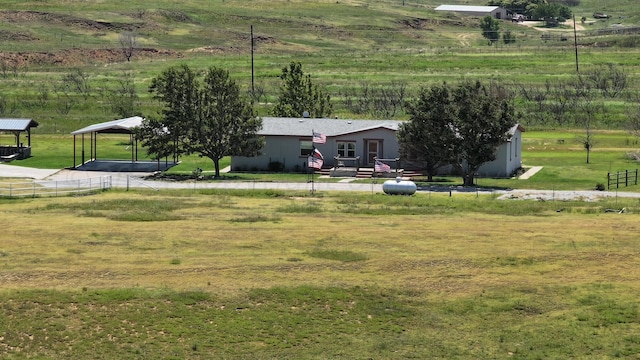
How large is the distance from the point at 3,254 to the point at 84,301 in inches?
357

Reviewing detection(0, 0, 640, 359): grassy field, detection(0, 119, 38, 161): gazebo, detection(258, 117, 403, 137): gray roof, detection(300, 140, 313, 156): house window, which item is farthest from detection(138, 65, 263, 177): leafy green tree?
detection(0, 119, 38, 161): gazebo

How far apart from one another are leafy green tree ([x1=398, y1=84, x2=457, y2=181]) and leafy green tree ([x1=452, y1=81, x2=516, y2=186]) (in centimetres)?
80

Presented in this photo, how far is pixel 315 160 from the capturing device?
8288cm

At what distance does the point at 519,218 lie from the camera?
2356 inches

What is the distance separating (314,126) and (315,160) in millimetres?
6538

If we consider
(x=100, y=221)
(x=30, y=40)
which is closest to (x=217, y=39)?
(x=30, y=40)

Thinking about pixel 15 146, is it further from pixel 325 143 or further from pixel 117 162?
pixel 325 143

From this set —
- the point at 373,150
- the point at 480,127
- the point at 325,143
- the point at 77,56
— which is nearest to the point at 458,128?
the point at 480,127

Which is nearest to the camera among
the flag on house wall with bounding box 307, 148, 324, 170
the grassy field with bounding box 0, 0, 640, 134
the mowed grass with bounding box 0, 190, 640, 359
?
the mowed grass with bounding box 0, 190, 640, 359

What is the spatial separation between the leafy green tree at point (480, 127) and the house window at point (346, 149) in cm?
1268

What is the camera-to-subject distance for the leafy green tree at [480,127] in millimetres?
75000

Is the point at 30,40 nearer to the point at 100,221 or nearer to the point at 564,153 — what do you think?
the point at 564,153

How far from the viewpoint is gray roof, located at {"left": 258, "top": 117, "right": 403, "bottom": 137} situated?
286 feet

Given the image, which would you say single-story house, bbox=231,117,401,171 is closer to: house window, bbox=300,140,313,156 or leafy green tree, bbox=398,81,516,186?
house window, bbox=300,140,313,156
